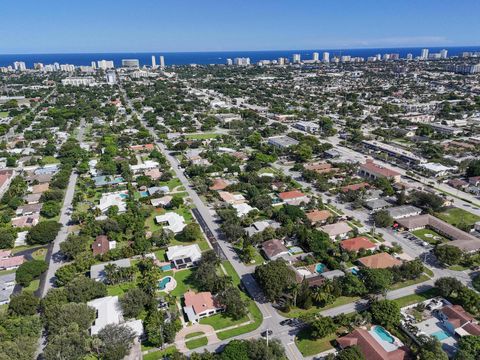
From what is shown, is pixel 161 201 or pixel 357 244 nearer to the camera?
pixel 357 244

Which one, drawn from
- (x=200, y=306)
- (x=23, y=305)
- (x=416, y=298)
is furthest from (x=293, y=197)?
(x=23, y=305)

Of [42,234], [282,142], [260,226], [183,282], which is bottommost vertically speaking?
[183,282]

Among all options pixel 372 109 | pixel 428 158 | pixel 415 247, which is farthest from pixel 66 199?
pixel 372 109

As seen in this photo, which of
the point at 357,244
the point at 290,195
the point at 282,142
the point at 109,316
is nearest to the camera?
the point at 109,316

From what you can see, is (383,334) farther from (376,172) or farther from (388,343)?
(376,172)

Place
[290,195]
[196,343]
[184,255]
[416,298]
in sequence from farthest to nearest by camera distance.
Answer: [290,195] → [184,255] → [416,298] → [196,343]

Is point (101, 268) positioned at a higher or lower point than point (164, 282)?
higher

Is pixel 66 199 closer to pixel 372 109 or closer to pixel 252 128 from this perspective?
pixel 252 128

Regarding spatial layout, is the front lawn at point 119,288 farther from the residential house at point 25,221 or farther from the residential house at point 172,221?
the residential house at point 25,221
